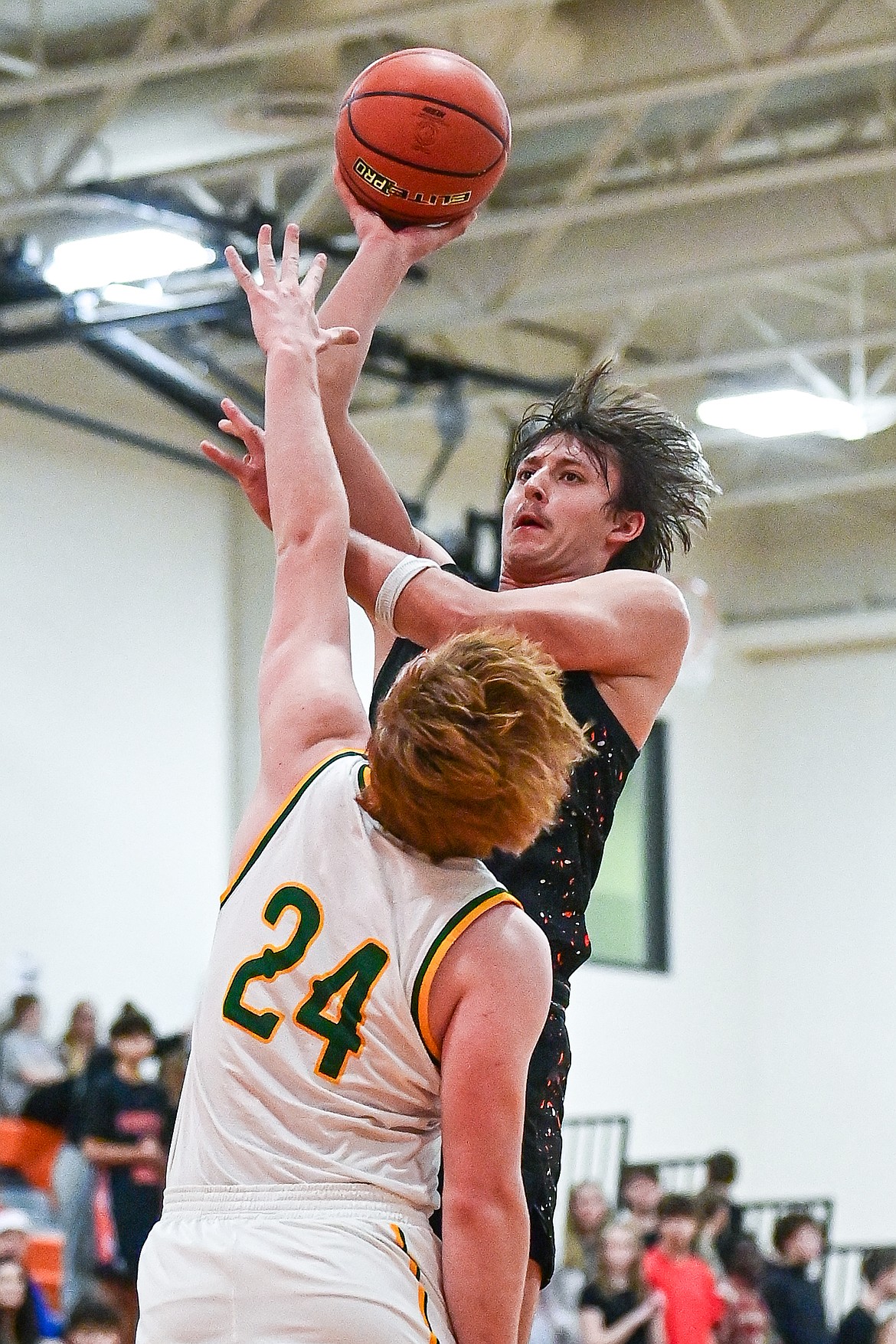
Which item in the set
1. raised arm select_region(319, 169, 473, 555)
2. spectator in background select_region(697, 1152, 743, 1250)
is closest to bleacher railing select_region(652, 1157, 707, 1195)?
spectator in background select_region(697, 1152, 743, 1250)

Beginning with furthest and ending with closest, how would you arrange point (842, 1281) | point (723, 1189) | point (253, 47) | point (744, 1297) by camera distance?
1. point (842, 1281)
2. point (723, 1189)
3. point (744, 1297)
4. point (253, 47)

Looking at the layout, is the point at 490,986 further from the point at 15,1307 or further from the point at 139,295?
the point at 139,295

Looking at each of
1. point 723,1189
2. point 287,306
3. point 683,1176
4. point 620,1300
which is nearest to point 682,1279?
point 620,1300

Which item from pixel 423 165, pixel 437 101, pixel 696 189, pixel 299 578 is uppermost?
pixel 696 189

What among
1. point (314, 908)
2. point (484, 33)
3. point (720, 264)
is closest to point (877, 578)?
point (720, 264)

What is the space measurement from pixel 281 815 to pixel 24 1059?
7.11m

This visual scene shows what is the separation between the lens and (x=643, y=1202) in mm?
10742

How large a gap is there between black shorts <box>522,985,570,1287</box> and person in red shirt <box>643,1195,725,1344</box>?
7172 millimetres

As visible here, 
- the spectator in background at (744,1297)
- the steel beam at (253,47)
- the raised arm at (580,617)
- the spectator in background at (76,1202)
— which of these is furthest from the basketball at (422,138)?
the spectator in background at (744,1297)

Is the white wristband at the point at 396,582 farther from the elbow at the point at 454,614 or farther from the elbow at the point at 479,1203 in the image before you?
the elbow at the point at 479,1203

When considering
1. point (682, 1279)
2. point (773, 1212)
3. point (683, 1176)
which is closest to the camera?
point (682, 1279)

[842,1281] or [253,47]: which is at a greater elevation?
[253,47]

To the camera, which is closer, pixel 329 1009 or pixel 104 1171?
pixel 329 1009

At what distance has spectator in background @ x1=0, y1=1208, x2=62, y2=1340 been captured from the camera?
7.15 m
